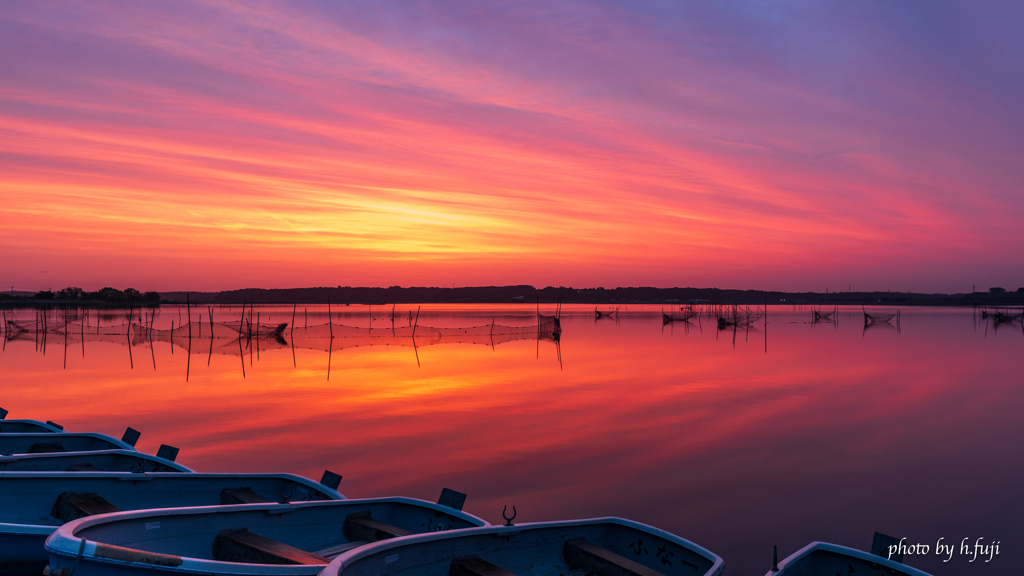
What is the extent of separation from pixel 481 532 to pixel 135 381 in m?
20.7

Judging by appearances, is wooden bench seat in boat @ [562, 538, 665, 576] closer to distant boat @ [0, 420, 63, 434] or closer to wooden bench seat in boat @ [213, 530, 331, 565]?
wooden bench seat in boat @ [213, 530, 331, 565]

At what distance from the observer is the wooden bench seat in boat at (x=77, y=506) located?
20.7 ft

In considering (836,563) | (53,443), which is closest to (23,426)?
(53,443)

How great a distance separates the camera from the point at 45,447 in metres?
9.73

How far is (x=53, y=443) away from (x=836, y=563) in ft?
34.7

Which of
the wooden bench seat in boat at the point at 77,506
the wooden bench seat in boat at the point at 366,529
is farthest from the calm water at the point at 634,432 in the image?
the wooden bench seat in boat at the point at 77,506

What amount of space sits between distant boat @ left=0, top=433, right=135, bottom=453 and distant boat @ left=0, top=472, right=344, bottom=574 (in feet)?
10.6

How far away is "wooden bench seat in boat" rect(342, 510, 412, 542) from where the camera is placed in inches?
248

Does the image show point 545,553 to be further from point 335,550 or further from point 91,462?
point 91,462

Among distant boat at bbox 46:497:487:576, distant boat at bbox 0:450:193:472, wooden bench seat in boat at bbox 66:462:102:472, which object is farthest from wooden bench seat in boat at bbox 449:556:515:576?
Answer: wooden bench seat in boat at bbox 66:462:102:472

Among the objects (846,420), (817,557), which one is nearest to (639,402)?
(846,420)

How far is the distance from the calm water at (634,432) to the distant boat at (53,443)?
5.20 feet

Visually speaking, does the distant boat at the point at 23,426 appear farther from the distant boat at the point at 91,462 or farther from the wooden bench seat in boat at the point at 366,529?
the wooden bench seat in boat at the point at 366,529

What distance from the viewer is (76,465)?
840 cm
